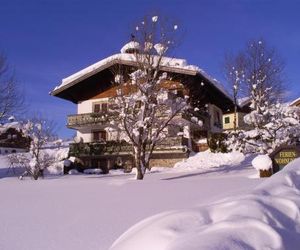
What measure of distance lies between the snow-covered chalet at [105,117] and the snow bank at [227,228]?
844 inches

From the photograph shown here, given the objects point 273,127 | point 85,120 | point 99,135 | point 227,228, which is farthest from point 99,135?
point 227,228

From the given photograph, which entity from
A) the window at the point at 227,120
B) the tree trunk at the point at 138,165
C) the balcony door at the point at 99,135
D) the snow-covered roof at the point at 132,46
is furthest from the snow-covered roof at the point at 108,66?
the window at the point at 227,120

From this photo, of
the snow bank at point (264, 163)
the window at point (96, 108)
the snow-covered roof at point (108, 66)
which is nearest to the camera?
the snow bank at point (264, 163)

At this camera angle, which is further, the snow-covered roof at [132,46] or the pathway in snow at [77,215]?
the snow-covered roof at [132,46]

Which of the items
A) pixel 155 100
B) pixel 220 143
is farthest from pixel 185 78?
pixel 155 100

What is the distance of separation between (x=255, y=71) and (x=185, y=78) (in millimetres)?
9078

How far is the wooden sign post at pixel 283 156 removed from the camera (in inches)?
512

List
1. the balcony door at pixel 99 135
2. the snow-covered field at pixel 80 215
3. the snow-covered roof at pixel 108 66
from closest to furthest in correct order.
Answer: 1. the snow-covered field at pixel 80 215
2. the snow-covered roof at pixel 108 66
3. the balcony door at pixel 99 135

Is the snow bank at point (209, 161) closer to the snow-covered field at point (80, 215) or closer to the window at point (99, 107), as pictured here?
the window at point (99, 107)

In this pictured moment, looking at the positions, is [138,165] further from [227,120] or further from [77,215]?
[227,120]

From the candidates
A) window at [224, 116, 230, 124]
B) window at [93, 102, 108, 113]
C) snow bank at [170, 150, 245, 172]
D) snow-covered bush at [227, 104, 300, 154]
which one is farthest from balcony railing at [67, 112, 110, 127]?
window at [224, 116, 230, 124]

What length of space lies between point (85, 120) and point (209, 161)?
9938mm

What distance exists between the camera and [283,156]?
1312cm

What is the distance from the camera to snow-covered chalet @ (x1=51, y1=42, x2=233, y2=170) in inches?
1096
